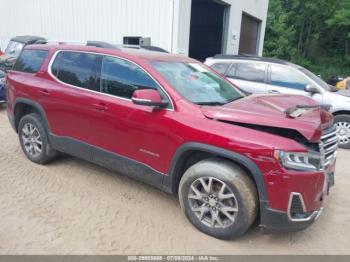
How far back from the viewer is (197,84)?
3799 mm

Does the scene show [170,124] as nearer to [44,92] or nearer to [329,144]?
[329,144]

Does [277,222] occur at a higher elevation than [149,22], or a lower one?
lower

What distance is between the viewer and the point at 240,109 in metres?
3.28

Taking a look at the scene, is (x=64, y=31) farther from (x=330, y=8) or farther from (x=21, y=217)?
(x=330, y=8)

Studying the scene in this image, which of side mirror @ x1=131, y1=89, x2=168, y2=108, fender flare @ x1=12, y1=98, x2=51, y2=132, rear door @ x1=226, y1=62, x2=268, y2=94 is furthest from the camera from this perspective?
rear door @ x1=226, y1=62, x2=268, y2=94

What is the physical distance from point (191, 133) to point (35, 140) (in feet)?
8.91

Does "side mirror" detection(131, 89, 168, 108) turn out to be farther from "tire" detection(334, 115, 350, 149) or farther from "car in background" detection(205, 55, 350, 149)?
"tire" detection(334, 115, 350, 149)

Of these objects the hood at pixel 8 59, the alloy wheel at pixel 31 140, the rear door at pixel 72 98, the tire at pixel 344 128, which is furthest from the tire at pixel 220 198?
the hood at pixel 8 59

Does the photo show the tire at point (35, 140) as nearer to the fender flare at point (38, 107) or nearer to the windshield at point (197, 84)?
the fender flare at point (38, 107)

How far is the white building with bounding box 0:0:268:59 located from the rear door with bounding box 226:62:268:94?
8.87 feet

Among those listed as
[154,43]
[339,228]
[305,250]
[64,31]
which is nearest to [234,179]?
Answer: [305,250]

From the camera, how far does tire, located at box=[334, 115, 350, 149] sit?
6.67 metres

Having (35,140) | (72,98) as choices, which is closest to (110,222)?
(72,98)

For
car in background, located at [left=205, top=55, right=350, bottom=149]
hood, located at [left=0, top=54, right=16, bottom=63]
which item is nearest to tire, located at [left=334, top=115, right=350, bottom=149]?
car in background, located at [left=205, top=55, right=350, bottom=149]
